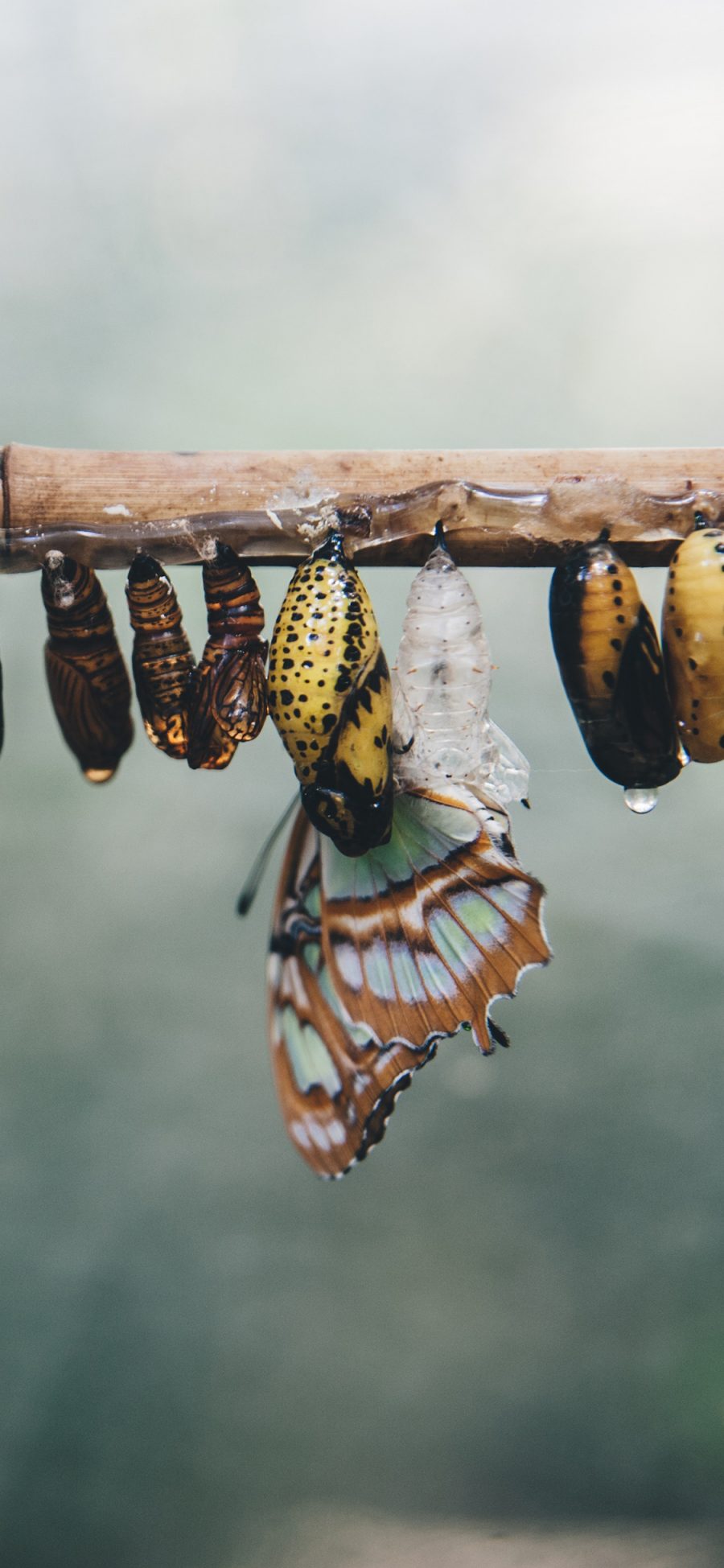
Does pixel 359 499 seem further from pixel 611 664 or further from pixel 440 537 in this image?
pixel 611 664

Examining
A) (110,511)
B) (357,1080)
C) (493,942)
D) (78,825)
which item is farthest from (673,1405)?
(110,511)

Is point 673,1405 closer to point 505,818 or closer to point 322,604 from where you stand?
point 505,818

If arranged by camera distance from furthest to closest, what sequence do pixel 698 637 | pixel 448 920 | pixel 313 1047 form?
pixel 313 1047
pixel 448 920
pixel 698 637

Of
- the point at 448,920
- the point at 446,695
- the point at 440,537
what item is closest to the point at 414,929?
the point at 448,920

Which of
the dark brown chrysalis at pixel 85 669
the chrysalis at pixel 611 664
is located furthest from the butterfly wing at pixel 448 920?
the dark brown chrysalis at pixel 85 669

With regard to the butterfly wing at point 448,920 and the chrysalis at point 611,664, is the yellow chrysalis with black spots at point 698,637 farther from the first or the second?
the butterfly wing at point 448,920

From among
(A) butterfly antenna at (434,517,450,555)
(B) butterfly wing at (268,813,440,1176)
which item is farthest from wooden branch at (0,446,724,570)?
→ (B) butterfly wing at (268,813,440,1176)
